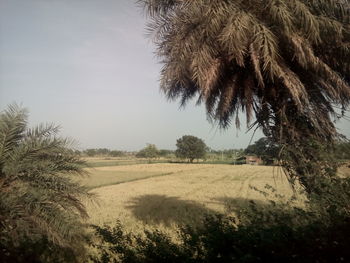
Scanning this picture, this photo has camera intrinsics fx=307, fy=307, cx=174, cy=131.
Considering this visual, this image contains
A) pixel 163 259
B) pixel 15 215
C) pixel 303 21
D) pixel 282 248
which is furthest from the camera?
pixel 303 21

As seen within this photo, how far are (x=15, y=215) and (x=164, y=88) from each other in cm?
495

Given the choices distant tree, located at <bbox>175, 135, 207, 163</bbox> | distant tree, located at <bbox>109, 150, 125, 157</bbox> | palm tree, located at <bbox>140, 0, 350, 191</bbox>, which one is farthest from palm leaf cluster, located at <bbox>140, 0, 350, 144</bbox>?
distant tree, located at <bbox>109, 150, 125, 157</bbox>

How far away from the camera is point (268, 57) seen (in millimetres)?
7215

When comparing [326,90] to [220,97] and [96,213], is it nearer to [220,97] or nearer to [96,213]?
[220,97]

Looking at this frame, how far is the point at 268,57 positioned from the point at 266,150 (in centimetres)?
255

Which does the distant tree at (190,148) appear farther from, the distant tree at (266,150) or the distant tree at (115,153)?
the distant tree at (266,150)

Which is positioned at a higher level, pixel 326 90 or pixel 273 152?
pixel 326 90

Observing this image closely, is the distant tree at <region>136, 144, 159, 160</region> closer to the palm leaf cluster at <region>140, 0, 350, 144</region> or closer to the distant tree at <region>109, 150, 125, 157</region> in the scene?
the distant tree at <region>109, 150, 125, 157</region>

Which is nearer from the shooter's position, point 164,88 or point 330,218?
point 330,218

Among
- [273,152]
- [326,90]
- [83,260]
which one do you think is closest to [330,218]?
[273,152]

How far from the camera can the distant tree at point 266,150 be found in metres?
8.14

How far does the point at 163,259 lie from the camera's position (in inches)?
266

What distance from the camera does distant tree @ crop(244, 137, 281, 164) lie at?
26.7 feet

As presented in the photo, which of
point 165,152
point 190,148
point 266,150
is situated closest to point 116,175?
point 266,150
